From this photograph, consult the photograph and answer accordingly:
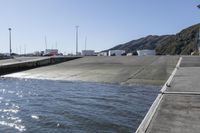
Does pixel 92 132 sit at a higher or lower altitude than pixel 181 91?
lower

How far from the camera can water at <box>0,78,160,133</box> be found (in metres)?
14.4

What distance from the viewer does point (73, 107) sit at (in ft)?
61.7

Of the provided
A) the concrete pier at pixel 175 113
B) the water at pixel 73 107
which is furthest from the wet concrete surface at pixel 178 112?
the water at pixel 73 107

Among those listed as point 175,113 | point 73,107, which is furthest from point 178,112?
point 73,107

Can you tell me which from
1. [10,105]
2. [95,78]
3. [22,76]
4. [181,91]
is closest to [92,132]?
[181,91]

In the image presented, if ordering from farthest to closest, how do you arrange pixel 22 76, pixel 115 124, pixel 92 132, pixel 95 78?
pixel 22 76
pixel 95 78
pixel 115 124
pixel 92 132

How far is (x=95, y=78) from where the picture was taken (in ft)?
104

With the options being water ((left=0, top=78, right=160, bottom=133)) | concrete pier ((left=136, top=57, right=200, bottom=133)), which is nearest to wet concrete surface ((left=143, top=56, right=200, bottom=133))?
concrete pier ((left=136, top=57, right=200, bottom=133))

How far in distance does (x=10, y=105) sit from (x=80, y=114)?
5.15 meters

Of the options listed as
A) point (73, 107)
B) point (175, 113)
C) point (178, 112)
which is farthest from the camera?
point (73, 107)

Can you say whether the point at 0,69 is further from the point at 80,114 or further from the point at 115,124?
the point at 115,124

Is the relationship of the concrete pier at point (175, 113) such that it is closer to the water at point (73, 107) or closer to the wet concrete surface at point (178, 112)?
the wet concrete surface at point (178, 112)

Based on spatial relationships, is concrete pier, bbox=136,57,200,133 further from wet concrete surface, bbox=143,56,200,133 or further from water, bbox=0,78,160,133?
water, bbox=0,78,160,133

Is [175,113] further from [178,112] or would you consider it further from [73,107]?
[73,107]
